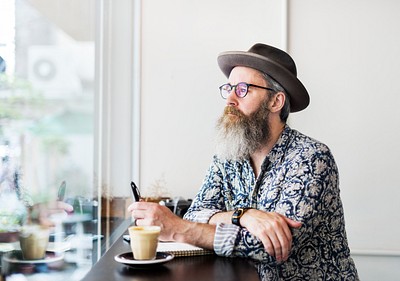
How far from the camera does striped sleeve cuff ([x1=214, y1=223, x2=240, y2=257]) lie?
1562 millimetres

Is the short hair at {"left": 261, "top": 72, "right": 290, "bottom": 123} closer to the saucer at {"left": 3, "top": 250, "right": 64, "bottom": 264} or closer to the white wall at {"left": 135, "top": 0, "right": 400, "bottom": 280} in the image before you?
the saucer at {"left": 3, "top": 250, "right": 64, "bottom": 264}

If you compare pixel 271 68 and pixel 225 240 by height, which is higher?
pixel 271 68

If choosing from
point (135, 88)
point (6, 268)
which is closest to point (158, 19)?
point (135, 88)

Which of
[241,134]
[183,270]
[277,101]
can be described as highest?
[277,101]

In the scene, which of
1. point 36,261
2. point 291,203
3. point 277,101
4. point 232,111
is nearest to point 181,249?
point 291,203

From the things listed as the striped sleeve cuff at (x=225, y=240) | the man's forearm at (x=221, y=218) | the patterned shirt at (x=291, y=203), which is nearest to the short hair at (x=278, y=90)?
the patterned shirt at (x=291, y=203)

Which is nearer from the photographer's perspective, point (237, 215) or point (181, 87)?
point (237, 215)

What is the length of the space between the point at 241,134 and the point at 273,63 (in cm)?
25

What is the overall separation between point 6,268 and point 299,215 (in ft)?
2.82

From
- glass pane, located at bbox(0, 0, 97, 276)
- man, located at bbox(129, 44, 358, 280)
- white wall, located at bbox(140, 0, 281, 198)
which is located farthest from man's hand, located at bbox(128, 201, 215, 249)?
white wall, located at bbox(140, 0, 281, 198)

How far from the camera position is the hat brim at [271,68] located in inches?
76.5

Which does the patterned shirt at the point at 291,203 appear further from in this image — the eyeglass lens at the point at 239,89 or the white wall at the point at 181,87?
the white wall at the point at 181,87

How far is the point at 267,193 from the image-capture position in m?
1.79

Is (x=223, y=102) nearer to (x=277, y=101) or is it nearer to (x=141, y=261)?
(x=277, y=101)
